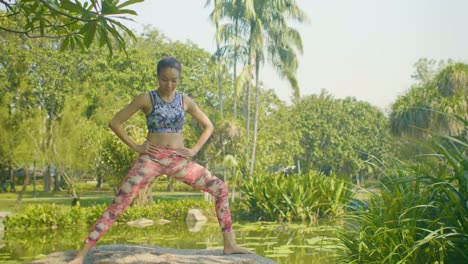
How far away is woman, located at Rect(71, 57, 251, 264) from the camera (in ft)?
14.8

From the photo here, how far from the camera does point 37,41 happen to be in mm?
29641

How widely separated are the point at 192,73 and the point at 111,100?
20.7ft

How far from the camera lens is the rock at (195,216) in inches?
646

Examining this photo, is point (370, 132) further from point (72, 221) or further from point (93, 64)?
point (72, 221)

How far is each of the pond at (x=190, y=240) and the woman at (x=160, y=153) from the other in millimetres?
3733

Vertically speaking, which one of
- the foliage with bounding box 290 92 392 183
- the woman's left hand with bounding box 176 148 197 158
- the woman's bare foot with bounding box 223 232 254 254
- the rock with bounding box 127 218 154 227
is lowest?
the rock with bounding box 127 218 154 227

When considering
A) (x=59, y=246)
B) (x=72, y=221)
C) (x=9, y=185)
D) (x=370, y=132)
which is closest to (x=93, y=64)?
(x=9, y=185)

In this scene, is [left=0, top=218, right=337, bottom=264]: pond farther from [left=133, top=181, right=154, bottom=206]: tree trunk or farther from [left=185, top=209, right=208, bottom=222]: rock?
[left=133, top=181, right=154, bottom=206]: tree trunk

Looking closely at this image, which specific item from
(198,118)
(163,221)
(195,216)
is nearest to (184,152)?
(198,118)

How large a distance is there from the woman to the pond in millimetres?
3733

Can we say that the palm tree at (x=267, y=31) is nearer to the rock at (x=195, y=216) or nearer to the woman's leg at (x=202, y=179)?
the rock at (x=195, y=216)

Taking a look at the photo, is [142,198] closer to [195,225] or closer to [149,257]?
[195,225]

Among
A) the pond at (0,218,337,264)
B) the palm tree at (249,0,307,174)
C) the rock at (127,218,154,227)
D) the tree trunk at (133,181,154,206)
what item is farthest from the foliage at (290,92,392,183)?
the pond at (0,218,337,264)

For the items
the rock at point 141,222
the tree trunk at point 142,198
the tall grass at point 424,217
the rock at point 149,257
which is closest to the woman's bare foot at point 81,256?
the rock at point 149,257
